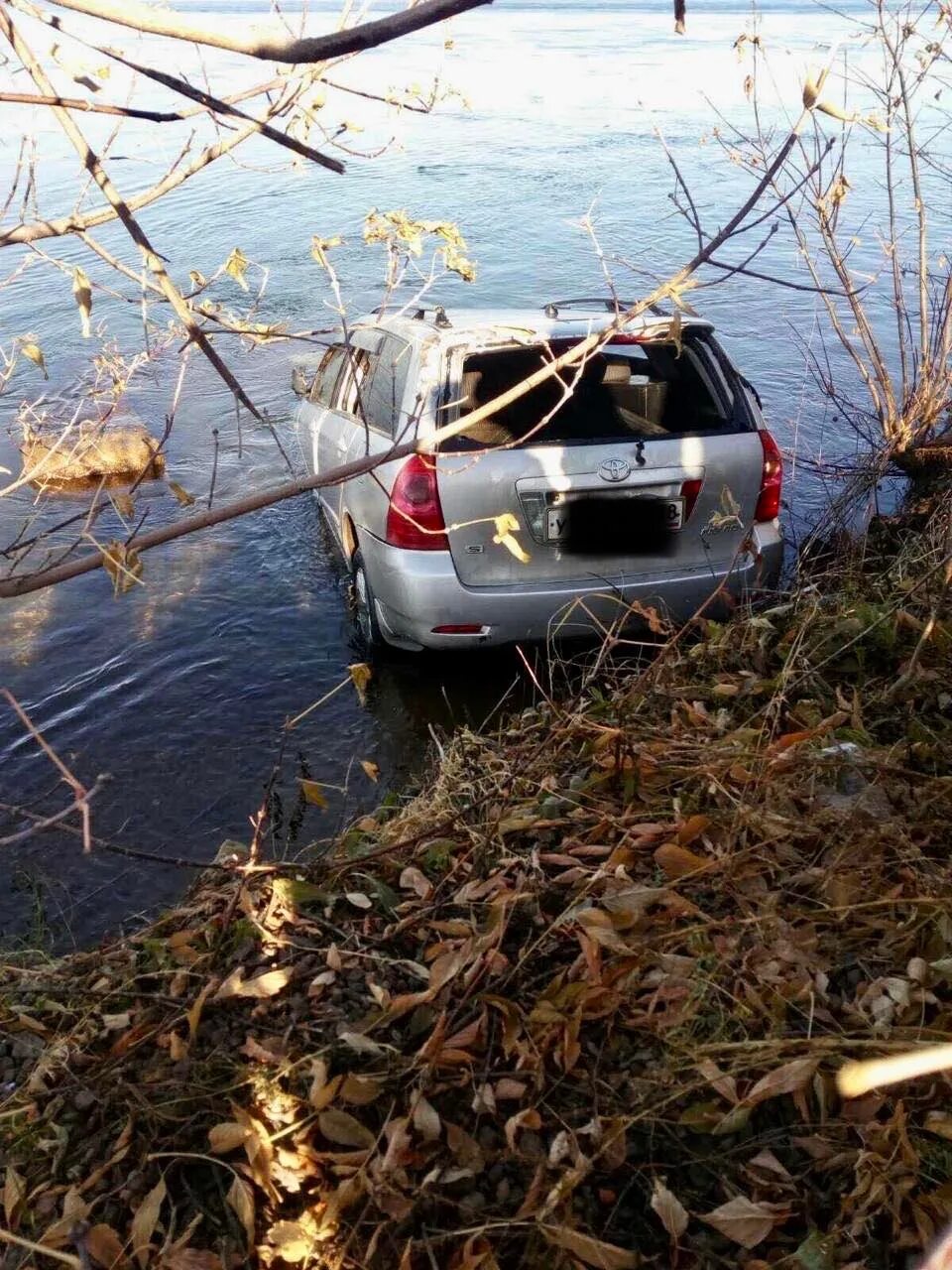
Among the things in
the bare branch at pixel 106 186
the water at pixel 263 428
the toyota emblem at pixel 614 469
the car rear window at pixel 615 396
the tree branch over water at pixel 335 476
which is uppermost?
the bare branch at pixel 106 186

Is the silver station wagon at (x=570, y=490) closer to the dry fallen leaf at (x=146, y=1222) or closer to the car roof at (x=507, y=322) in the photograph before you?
the car roof at (x=507, y=322)

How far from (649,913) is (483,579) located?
2.33 meters

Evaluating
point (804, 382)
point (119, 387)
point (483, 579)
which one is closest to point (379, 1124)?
point (119, 387)

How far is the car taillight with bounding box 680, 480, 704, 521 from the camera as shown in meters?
4.93

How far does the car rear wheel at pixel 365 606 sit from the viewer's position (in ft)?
18.5

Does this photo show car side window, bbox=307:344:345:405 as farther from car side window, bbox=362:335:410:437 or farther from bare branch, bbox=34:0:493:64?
bare branch, bbox=34:0:493:64

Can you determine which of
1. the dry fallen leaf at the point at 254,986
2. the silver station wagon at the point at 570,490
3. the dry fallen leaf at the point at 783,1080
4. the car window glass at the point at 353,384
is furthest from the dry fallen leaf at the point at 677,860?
the car window glass at the point at 353,384

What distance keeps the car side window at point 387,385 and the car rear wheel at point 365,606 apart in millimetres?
714

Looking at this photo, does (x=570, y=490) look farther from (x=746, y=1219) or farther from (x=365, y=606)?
A: (x=746, y=1219)

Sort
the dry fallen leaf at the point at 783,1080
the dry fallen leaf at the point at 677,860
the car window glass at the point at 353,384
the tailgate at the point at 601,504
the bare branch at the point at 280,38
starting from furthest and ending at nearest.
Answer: the car window glass at the point at 353,384 → the tailgate at the point at 601,504 → the dry fallen leaf at the point at 677,860 → the dry fallen leaf at the point at 783,1080 → the bare branch at the point at 280,38

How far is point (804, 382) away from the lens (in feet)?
33.1

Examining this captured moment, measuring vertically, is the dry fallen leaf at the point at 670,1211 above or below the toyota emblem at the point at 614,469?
below

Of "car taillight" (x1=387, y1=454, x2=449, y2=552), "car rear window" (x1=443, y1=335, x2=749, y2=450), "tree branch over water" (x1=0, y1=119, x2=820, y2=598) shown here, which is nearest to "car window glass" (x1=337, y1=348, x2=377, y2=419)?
"car rear window" (x1=443, y1=335, x2=749, y2=450)

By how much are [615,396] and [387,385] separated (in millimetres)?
1293
